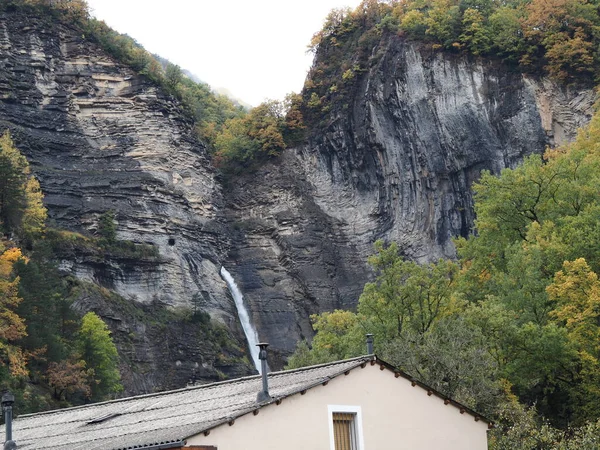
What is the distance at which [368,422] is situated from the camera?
22156 millimetres

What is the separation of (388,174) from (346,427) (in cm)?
6573

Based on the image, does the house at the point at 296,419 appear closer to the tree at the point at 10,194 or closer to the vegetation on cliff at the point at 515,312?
the vegetation on cliff at the point at 515,312

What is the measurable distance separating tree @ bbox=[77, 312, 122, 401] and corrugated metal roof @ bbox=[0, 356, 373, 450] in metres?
35.5

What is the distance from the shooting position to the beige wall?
65.5ft

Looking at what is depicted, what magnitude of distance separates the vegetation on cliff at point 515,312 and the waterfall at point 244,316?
1142 inches

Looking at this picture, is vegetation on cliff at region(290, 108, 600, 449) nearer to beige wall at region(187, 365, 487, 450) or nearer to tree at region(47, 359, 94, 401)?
beige wall at region(187, 365, 487, 450)

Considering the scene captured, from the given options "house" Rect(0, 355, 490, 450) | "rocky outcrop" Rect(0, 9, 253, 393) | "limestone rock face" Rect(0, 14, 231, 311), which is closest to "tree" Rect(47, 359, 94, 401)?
"rocky outcrop" Rect(0, 9, 253, 393)

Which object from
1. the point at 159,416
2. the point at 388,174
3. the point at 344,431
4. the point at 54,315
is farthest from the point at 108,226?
the point at 344,431

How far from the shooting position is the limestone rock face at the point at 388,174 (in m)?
82.2

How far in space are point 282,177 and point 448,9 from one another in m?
22.4

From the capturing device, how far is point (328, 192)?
90750 millimetres

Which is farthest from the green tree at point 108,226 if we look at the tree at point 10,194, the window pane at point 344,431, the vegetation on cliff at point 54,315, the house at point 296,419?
the window pane at point 344,431

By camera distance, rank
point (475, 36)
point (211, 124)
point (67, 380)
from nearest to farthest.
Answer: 1. point (67, 380)
2. point (475, 36)
3. point (211, 124)

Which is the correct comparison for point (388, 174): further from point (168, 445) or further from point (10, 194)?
point (168, 445)
